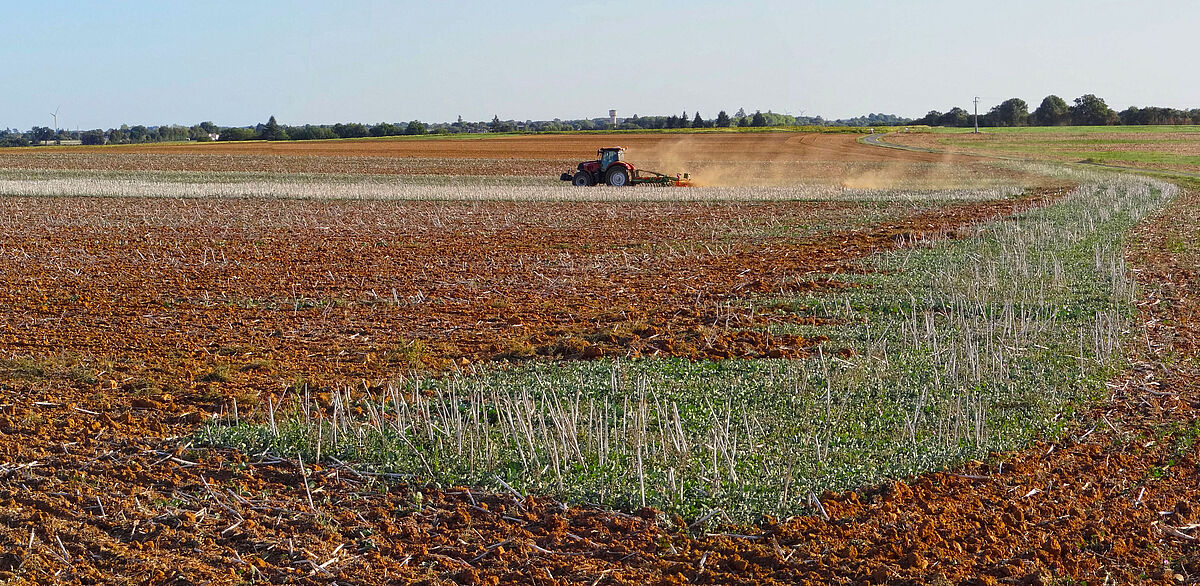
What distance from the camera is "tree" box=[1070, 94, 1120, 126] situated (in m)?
116

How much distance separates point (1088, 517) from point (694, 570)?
213 cm

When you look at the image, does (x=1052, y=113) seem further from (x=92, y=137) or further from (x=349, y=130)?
(x=92, y=137)

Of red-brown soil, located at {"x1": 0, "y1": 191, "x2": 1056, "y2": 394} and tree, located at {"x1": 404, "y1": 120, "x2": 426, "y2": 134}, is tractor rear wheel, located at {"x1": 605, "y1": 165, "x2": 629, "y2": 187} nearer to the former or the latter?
red-brown soil, located at {"x1": 0, "y1": 191, "x2": 1056, "y2": 394}

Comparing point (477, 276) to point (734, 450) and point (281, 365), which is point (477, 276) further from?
point (734, 450)

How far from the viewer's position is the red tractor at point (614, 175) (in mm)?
34750

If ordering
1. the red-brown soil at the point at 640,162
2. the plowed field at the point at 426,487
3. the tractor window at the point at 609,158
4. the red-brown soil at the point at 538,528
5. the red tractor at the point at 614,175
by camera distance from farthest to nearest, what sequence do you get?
the red-brown soil at the point at 640,162, the tractor window at the point at 609,158, the red tractor at the point at 614,175, the plowed field at the point at 426,487, the red-brown soil at the point at 538,528

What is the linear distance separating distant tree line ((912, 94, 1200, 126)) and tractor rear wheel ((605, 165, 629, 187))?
323 feet

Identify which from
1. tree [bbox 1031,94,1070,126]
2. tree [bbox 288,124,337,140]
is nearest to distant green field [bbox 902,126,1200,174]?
tree [bbox 1031,94,1070,126]

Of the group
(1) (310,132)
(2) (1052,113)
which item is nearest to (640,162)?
(1) (310,132)

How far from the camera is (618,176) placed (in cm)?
3488

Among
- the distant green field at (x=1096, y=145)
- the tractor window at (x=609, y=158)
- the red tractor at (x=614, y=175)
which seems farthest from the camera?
the distant green field at (x=1096, y=145)

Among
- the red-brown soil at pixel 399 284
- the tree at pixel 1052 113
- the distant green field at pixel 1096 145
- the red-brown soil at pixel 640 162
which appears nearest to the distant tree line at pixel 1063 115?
the tree at pixel 1052 113

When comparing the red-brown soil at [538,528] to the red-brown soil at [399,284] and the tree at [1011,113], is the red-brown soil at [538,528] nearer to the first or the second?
the red-brown soil at [399,284]

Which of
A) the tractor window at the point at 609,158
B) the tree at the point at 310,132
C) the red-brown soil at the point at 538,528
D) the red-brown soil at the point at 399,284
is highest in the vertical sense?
the tree at the point at 310,132
